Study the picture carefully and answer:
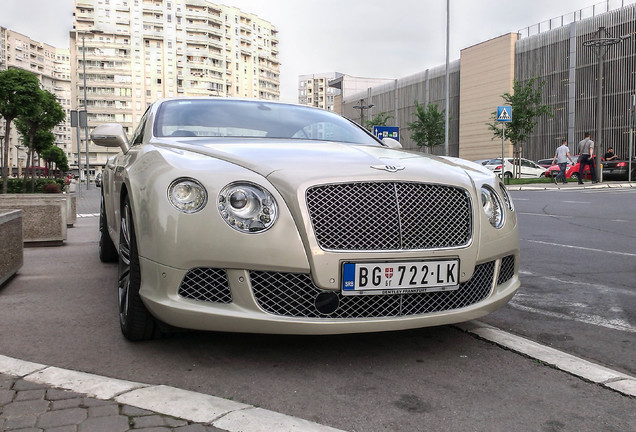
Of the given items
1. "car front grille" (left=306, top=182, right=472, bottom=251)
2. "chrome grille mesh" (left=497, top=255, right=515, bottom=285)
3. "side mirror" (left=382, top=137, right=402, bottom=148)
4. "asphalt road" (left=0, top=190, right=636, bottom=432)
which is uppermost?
"side mirror" (left=382, top=137, right=402, bottom=148)

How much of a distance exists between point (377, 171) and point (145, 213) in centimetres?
109

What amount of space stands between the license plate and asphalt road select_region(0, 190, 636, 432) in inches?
14.7

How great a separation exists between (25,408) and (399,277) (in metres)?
1.58

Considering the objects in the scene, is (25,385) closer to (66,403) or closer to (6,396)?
(6,396)

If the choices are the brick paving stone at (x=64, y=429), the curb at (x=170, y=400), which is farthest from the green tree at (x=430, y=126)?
the brick paving stone at (x=64, y=429)

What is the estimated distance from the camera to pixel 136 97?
114 metres

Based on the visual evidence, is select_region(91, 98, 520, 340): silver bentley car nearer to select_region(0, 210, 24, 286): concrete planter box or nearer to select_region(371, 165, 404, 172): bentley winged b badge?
select_region(371, 165, 404, 172): bentley winged b badge

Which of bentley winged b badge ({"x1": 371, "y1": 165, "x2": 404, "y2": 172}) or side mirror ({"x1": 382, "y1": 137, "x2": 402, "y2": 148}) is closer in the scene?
bentley winged b badge ({"x1": 371, "y1": 165, "x2": 404, "y2": 172})

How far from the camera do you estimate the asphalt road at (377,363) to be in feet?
7.50

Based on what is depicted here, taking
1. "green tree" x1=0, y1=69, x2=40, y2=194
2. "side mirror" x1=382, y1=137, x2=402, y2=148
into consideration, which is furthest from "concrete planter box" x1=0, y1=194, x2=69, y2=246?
"green tree" x1=0, y1=69, x2=40, y2=194

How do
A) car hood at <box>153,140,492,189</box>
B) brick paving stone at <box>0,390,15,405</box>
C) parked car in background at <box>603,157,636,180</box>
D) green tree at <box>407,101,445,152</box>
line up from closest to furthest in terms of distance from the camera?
1. brick paving stone at <box>0,390,15,405</box>
2. car hood at <box>153,140,492,189</box>
3. parked car in background at <box>603,157,636,180</box>
4. green tree at <box>407,101,445,152</box>

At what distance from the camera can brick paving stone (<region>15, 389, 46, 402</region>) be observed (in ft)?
7.74

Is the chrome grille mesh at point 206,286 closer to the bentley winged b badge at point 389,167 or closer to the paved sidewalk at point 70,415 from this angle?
the paved sidewalk at point 70,415

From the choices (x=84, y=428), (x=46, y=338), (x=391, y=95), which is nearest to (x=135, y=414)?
(x=84, y=428)
